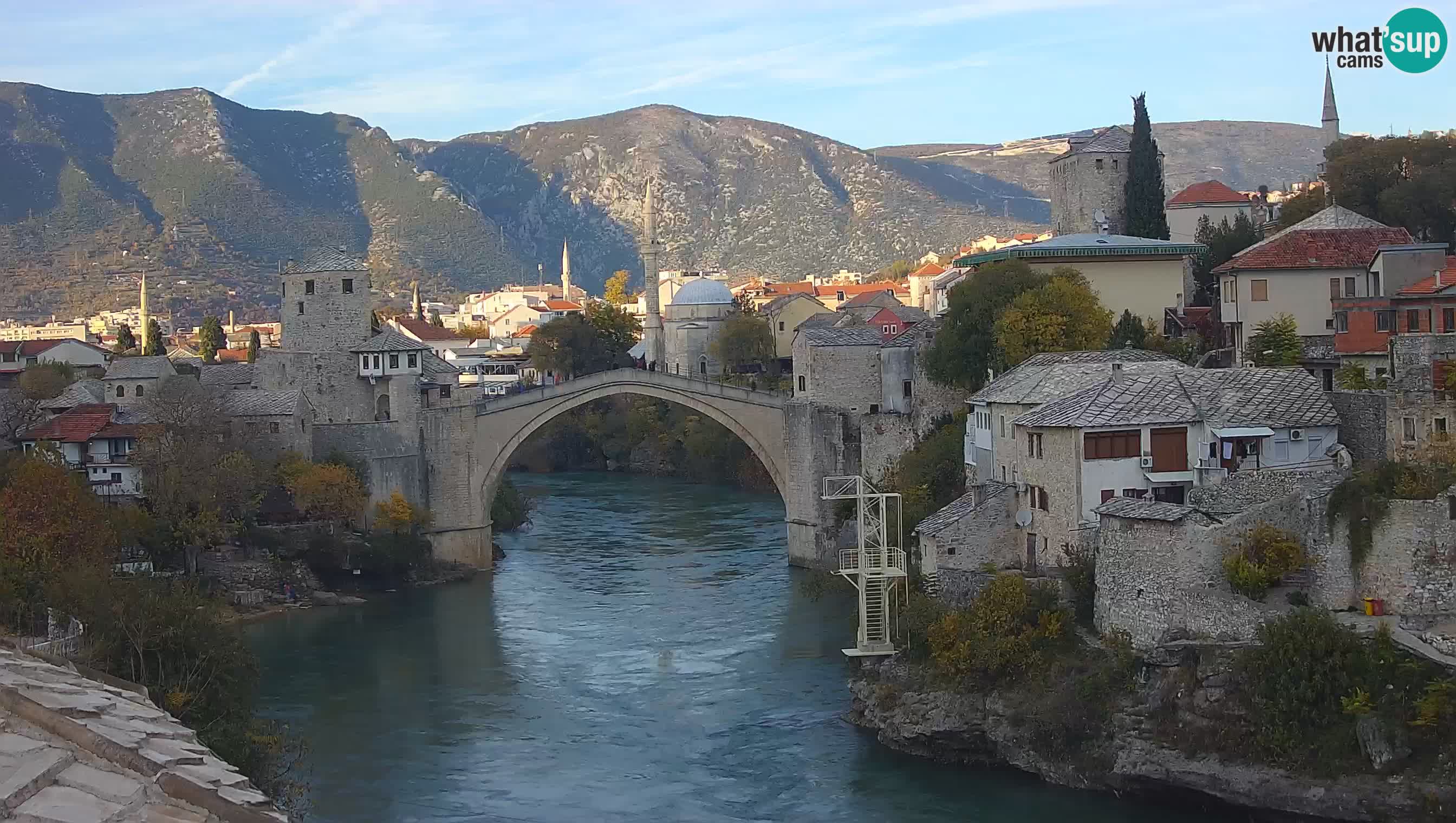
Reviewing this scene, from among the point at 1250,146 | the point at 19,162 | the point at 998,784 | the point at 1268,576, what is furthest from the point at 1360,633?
the point at 1250,146

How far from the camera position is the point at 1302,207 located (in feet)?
141

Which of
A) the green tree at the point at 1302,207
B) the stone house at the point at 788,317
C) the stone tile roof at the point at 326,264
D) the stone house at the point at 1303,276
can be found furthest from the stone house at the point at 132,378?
the green tree at the point at 1302,207

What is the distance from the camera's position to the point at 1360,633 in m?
21.9

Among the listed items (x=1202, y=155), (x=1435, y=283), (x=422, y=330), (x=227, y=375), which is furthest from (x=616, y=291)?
(x=1202, y=155)

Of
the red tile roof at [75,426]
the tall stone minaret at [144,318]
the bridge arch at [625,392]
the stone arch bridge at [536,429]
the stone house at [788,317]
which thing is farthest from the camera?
the stone house at [788,317]

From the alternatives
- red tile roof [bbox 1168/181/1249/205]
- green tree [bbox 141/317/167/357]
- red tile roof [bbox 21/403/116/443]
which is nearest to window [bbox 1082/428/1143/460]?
red tile roof [bbox 21/403/116/443]

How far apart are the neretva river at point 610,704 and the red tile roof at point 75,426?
8299 mm

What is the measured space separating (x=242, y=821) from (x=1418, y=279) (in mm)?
24631

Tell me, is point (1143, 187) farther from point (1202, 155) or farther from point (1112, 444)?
point (1202, 155)

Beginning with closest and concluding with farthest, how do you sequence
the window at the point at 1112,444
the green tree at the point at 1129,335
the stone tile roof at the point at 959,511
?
1. the window at the point at 1112,444
2. the stone tile roof at the point at 959,511
3. the green tree at the point at 1129,335

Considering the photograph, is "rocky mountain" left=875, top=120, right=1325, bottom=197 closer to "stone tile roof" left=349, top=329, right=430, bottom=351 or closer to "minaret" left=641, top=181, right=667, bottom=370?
"minaret" left=641, top=181, right=667, bottom=370

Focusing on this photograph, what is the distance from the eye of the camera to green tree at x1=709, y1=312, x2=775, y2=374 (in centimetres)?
6425

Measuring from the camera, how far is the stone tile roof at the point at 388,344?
1780 inches

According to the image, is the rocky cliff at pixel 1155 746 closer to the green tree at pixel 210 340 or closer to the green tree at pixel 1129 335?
A: the green tree at pixel 1129 335
